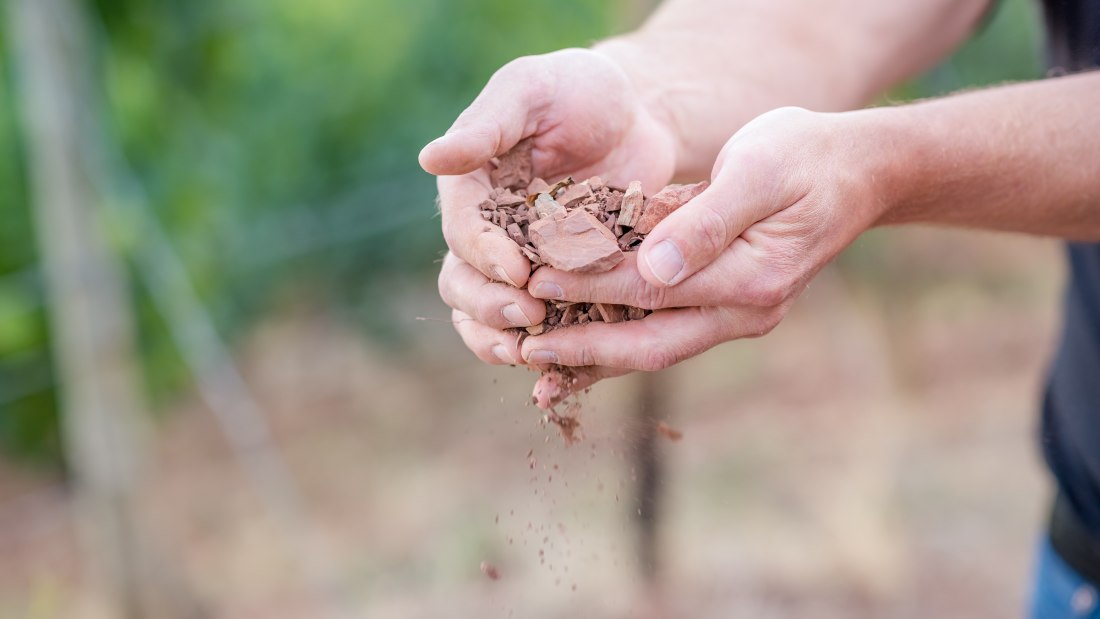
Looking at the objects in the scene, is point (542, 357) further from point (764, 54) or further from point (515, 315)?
point (764, 54)

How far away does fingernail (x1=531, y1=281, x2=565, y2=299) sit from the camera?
1086 millimetres

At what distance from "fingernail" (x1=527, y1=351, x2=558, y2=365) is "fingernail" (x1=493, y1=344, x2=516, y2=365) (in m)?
0.04

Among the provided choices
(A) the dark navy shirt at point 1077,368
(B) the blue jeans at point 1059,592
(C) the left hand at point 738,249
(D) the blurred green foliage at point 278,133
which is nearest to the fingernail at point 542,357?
(C) the left hand at point 738,249

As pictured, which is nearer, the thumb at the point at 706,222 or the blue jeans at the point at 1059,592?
the thumb at the point at 706,222

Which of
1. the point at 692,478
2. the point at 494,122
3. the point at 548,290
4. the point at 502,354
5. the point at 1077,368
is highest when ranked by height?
the point at 494,122

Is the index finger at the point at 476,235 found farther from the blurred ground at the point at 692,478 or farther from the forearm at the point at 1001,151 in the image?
the blurred ground at the point at 692,478

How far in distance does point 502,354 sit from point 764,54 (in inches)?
29.1

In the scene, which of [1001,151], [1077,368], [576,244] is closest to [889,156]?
[1001,151]

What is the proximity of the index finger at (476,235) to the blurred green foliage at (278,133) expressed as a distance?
289cm

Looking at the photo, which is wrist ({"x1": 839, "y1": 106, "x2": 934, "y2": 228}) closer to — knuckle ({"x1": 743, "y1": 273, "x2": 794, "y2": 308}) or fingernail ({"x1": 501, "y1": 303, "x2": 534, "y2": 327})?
knuckle ({"x1": 743, "y1": 273, "x2": 794, "y2": 308})

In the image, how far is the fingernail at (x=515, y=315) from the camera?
1.10 m

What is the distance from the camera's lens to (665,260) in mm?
1037

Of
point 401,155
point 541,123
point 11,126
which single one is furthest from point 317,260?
point 541,123

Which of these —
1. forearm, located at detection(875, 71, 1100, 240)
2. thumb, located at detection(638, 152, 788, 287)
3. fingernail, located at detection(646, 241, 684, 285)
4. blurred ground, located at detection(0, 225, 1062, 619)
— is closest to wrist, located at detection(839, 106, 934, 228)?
forearm, located at detection(875, 71, 1100, 240)
